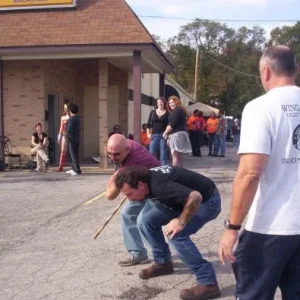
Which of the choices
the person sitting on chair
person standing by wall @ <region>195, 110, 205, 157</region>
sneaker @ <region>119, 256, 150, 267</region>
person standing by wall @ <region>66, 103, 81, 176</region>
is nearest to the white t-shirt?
sneaker @ <region>119, 256, 150, 267</region>

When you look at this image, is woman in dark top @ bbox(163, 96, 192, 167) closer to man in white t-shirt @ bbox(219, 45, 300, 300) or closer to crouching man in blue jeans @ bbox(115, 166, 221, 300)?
crouching man in blue jeans @ bbox(115, 166, 221, 300)

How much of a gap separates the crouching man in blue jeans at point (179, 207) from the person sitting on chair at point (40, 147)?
28.2ft

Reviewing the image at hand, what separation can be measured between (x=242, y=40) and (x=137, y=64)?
49.8 meters

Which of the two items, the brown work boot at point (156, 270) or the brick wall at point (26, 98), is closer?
the brown work boot at point (156, 270)

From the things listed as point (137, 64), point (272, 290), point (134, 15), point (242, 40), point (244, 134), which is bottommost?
point (272, 290)

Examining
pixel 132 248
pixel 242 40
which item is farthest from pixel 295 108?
pixel 242 40

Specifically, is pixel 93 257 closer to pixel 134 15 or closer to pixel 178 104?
pixel 178 104

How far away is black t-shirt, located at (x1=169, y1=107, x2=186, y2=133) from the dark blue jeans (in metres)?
7.41

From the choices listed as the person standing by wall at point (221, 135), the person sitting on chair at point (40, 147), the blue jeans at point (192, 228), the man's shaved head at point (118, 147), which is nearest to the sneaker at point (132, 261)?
the blue jeans at point (192, 228)

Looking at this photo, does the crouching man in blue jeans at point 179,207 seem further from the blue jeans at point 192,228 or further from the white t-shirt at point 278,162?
the white t-shirt at point 278,162

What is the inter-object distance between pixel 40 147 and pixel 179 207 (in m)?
9.17

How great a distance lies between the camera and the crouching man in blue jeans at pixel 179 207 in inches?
165

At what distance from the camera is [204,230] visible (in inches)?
265

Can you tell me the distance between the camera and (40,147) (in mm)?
12984
